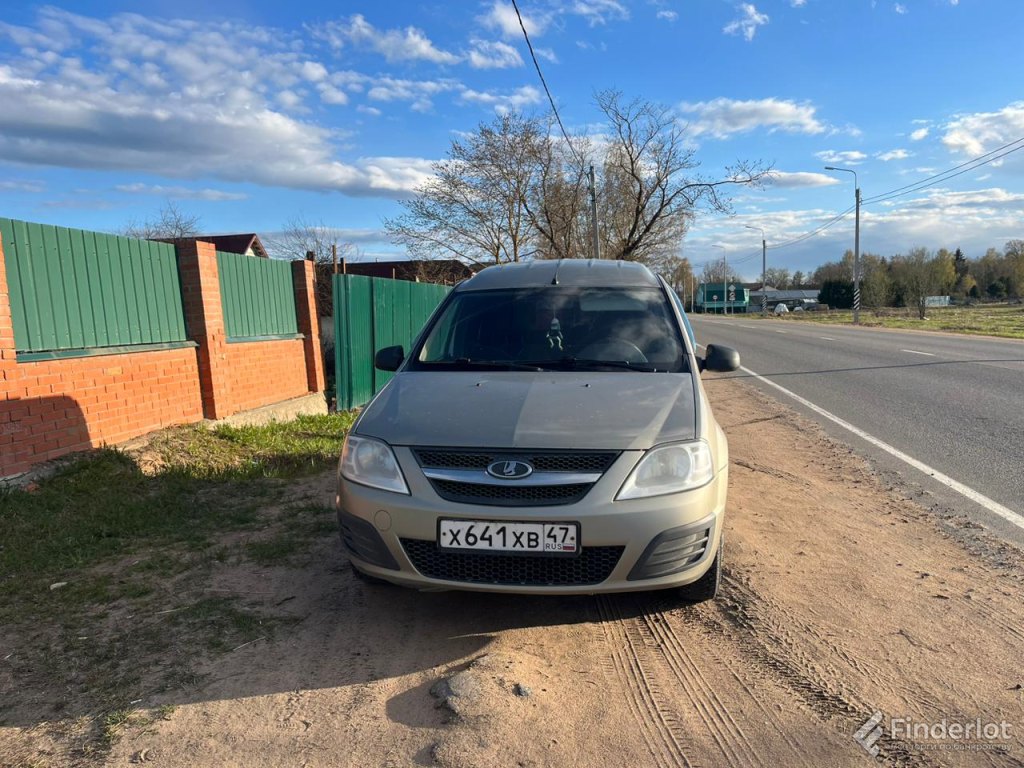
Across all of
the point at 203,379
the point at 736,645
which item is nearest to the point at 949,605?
the point at 736,645

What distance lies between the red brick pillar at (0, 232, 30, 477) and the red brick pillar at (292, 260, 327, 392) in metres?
4.76

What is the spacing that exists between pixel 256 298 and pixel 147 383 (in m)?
2.45

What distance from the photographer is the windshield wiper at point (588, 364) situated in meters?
3.79

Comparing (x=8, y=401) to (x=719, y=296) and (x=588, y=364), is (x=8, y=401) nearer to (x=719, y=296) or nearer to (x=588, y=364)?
(x=588, y=364)

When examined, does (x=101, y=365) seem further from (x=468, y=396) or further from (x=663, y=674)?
(x=663, y=674)

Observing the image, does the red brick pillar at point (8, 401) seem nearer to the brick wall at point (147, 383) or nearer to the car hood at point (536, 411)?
the brick wall at point (147, 383)

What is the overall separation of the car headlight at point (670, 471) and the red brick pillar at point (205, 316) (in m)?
5.82

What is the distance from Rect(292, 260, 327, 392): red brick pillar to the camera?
31.9ft

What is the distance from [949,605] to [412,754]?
2719 mm

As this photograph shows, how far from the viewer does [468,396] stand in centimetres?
339

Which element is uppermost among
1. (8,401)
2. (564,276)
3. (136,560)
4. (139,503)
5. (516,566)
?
(564,276)

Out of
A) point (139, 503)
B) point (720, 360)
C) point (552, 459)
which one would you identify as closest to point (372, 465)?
point (552, 459)

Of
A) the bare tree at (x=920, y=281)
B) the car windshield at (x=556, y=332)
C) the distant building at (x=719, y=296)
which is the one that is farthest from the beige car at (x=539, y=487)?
the distant building at (x=719, y=296)

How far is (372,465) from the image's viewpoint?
3.09m
